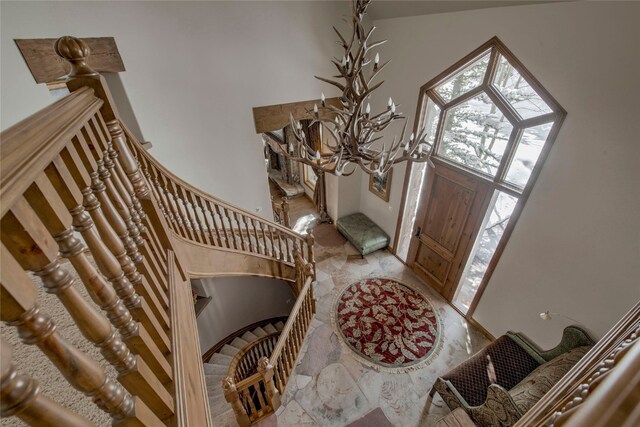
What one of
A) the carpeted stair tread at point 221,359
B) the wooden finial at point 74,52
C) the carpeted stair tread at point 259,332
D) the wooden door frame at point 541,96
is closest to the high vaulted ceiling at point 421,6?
the wooden door frame at point 541,96

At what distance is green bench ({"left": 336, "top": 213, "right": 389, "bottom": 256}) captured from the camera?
17.5 ft

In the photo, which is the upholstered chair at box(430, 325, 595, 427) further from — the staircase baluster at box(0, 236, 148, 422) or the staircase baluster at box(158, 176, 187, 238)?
the staircase baluster at box(158, 176, 187, 238)

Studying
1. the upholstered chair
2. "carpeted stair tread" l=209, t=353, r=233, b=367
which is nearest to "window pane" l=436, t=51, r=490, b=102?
the upholstered chair

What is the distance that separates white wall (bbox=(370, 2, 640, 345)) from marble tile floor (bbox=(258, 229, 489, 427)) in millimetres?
981

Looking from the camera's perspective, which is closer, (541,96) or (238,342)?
(541,96)

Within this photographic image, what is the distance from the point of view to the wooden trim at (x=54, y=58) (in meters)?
2.56

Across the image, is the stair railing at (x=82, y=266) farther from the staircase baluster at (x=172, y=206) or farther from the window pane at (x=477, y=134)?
the window pane at (x=477, y=134)

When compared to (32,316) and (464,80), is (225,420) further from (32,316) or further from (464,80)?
(464,80)

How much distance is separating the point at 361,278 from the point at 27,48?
5144 millimetres

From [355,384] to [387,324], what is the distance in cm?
108

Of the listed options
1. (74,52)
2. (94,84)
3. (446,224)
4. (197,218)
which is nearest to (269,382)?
(197,218)

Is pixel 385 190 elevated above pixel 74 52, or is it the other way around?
pixel 74 52

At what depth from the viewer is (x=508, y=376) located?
294 cm

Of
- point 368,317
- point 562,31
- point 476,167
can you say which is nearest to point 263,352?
point 368,317
